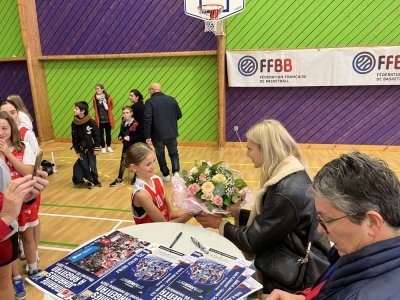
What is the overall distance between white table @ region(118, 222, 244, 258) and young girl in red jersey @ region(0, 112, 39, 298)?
4.68 feet

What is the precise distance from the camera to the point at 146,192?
101 inches

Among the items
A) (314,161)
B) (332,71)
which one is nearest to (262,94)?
(332,71)

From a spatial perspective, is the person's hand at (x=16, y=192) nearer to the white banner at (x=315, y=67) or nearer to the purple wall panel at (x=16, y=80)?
the white banner at (x=315, y=67)

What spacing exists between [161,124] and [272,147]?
3.97 metres

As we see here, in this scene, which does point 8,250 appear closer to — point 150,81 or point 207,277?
point 207,277

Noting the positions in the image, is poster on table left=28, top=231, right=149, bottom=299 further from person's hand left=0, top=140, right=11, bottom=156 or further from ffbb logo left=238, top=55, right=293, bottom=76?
ffbb logo left=238, top=55, right=293, bottom=76

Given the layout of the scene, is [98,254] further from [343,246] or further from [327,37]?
[327,37]

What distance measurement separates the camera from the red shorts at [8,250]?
2.09 meters

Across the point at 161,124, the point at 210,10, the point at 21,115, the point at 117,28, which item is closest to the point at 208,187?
the point at 21,115

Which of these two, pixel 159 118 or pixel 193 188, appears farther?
pixel 159 118

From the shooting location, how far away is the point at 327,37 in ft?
24.8

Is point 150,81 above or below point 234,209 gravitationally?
above

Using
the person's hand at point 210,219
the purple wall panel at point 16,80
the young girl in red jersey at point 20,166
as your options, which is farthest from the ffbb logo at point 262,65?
the person's hand at point 210,219

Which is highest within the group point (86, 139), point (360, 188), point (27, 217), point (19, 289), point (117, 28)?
point (117, 28)
